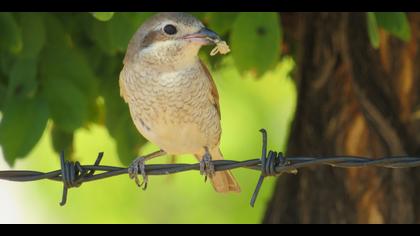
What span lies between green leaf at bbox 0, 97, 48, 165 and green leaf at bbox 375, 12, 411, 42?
217 cm

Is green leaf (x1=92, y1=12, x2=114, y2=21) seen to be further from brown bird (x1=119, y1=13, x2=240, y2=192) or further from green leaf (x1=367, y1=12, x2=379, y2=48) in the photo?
green leaf (x1=367, y1=12, x2=379, y2=48)

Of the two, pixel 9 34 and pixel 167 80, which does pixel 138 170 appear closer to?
pixel 167 80

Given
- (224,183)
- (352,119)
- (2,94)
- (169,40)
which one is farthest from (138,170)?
(352,119)

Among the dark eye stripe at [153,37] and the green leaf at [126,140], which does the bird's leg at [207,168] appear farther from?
the green leaf at [126,140]

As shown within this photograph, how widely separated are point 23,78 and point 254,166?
2236 mm

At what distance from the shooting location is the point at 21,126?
673 centimetres

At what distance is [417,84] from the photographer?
813cm

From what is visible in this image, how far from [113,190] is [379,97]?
4.53m

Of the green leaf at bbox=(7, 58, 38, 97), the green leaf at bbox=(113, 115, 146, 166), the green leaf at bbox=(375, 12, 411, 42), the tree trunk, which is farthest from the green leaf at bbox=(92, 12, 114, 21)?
the tree trunk

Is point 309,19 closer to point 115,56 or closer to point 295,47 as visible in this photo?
point 295,47

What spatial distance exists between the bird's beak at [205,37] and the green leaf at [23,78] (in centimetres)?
125

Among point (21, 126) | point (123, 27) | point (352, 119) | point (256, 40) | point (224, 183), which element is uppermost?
point (123, 27)

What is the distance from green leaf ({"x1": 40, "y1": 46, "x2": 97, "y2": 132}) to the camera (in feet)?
22.7
